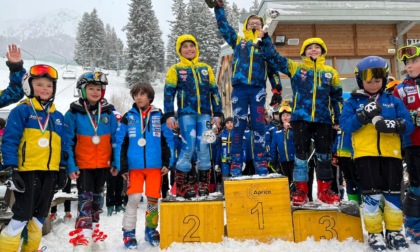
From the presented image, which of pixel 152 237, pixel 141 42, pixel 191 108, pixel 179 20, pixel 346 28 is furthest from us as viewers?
pixel 179 20

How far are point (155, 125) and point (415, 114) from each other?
10.5ft

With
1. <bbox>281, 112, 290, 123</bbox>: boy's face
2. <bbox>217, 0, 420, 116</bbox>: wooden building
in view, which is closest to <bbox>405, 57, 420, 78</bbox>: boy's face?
<bbox>281, 112, 290, 123</bbox>: boy's face

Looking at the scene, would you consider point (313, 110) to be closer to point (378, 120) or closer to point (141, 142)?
point (378, 120)

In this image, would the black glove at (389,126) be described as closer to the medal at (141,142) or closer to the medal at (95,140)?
the medal at (141,142)

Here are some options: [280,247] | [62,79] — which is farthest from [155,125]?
[62,79]

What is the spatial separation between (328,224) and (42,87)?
3675 mm

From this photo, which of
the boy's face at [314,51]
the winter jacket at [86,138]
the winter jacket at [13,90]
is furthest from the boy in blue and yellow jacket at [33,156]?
the boy's face at [314,51]

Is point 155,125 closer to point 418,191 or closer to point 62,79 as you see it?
point 418,191

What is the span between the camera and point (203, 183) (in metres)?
4.74

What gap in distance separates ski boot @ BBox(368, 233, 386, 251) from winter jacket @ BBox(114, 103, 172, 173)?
8.53 ft

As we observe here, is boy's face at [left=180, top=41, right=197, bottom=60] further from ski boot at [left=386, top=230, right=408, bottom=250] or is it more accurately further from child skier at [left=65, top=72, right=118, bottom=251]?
ski boot at [left=386, top=230, right=408, bottom=250]

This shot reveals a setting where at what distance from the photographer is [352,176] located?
5.46m

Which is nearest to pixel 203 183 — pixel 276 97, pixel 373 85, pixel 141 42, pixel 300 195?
pixel 300 195

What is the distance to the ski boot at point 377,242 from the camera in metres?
3.56
